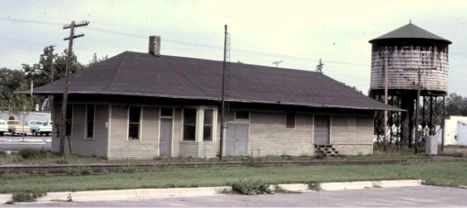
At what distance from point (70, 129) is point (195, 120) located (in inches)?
245

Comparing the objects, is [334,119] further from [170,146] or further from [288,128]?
[170,146]

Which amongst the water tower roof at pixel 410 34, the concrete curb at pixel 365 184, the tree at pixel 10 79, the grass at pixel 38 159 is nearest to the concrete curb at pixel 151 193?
the concrete curb at pixel 365 184

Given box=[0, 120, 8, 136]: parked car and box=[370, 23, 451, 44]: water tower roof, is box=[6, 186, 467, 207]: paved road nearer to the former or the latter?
box=[370, 23, 451, 44]: water tower roof

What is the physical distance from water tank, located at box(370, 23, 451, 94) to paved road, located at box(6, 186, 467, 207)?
31.5m

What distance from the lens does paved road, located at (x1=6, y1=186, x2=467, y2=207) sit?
569 inches

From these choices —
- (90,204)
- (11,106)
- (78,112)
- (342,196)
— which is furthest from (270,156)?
(11,106)

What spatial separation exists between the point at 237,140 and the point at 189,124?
352cm

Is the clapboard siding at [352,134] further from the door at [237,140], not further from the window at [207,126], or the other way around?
the window at [207,126]

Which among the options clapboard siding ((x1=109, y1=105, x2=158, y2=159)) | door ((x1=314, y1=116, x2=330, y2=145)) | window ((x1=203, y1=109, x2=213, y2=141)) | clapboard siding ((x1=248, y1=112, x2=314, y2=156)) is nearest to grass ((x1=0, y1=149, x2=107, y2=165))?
clapboard siding ((x1=109, y1=105, x2=158, y2=159))

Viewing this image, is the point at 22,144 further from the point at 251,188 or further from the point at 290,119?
the point at 251,188

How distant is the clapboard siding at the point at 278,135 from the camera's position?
3681cm

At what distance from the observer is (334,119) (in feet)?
135

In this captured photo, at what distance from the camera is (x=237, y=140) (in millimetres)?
36125

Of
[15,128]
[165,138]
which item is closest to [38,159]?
[165,138]
